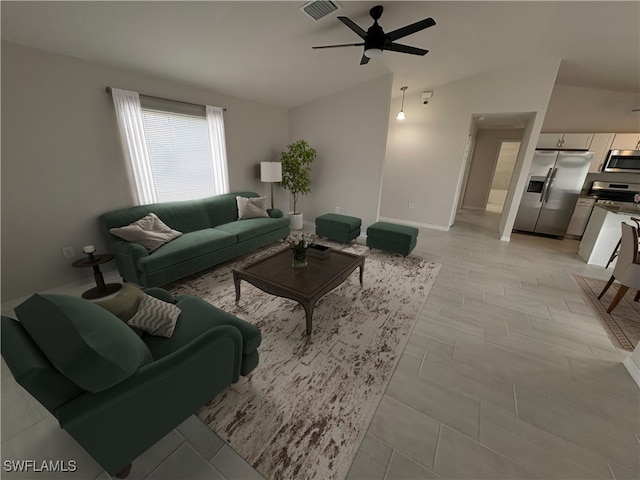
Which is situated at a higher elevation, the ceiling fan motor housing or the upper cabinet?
the ceiling fan motor housing

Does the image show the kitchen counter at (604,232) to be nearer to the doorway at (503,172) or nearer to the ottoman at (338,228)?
the ottoman at (338,228)

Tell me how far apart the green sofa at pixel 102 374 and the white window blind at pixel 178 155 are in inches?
110

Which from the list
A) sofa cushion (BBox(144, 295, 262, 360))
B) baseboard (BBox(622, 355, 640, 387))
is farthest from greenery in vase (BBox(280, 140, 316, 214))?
baseboard (BBox(622, 355, 640, 387))

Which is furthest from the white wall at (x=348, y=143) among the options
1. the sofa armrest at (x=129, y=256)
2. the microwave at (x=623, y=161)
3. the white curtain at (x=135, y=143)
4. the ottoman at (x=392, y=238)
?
the microwave at (x=623, y=161)

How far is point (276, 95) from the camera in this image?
14.3 feet

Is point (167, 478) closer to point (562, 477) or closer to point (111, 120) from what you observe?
point (562, 477)

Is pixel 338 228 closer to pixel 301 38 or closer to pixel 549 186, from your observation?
pixel 301 38

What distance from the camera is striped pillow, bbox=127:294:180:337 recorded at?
4.70 ft

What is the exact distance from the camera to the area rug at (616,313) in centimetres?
222

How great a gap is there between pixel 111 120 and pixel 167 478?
345cm

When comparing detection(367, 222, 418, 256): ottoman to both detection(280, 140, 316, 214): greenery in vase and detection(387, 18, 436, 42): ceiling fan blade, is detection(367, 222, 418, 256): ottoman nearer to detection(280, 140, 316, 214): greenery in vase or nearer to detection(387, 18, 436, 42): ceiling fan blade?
detection(280, 140, 316, 214): greenery in vase

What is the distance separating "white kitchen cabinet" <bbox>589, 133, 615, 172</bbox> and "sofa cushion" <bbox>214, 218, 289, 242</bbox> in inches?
232

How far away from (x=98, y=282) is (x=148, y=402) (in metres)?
2.26

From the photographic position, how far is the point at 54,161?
251cm
